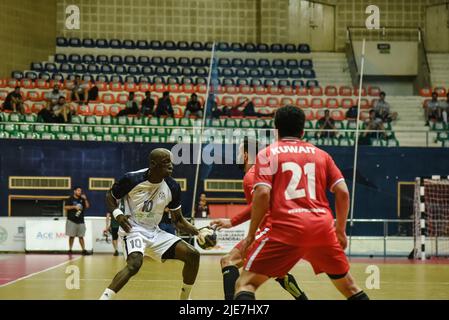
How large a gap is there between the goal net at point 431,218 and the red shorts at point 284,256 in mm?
16820

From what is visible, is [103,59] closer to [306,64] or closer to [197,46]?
[197,46]

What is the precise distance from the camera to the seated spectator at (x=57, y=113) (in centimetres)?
2772

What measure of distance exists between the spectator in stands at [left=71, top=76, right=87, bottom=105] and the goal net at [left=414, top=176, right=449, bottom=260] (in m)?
12.5

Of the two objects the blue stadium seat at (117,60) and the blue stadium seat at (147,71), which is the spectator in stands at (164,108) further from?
Result: the blue stadium seat at (117,60)

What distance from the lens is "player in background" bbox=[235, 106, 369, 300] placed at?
22.4 feet

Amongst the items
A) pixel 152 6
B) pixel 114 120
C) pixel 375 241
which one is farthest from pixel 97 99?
pixel 375 241

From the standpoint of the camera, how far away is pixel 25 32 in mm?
35062

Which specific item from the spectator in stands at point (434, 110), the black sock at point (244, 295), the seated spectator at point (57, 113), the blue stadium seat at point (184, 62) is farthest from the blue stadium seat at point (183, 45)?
the black sock at point (244, 295)

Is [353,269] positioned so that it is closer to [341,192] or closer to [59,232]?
[59,232]

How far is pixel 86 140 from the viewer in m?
27.4

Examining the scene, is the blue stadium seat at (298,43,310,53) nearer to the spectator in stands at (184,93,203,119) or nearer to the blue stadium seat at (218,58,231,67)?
the blue stadium seat at (218,58,231,67)

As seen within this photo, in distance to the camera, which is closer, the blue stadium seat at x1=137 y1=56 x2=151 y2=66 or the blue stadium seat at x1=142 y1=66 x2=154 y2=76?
the blue stadium seat at x1=142 y1=66 x2=154 y2=76

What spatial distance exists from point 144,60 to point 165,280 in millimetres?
21589

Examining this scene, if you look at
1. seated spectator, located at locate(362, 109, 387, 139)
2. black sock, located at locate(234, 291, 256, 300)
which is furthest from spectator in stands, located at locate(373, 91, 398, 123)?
black sock, located at locate(234, 291, 256, 300)
